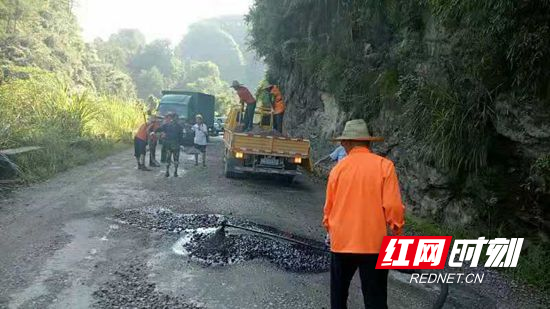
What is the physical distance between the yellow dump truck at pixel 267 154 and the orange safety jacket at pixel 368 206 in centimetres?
813

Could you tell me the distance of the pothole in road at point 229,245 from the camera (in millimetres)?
5621

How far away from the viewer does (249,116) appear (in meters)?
13.6

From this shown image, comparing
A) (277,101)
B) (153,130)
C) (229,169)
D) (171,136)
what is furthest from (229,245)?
(153,130)

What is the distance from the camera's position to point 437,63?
7938 mm

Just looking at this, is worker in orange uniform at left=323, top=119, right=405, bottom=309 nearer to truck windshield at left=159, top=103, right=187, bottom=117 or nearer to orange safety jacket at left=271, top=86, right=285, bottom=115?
orange safety jacket at left=271, top=86, right=285, bottom=115

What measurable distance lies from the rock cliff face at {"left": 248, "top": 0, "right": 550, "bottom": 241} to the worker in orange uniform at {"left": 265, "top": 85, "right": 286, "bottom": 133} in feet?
7.79

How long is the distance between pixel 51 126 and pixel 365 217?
13.3 m

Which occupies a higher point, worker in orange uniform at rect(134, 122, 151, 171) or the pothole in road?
worker in orange uniform at rect(134, 122, 151, 171)

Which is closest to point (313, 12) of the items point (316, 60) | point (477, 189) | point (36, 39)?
point (316, 60)

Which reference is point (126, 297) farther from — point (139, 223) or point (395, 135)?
point (395, 135)

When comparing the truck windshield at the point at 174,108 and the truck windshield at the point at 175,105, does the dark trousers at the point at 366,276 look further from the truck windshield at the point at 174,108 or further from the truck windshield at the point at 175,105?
the truck windshield at the point at 174,108

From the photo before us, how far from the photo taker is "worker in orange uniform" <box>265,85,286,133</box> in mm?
13312

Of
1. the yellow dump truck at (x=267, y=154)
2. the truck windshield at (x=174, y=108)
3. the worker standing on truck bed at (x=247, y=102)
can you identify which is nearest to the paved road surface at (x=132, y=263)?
the yellow dump truck at (x=267, y=154)

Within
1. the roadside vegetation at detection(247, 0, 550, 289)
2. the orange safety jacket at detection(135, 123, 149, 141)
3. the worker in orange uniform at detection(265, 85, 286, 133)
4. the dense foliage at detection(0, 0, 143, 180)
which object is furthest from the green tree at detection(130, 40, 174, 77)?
the roadside vegetation at detection(247, 0, 550, 289)
